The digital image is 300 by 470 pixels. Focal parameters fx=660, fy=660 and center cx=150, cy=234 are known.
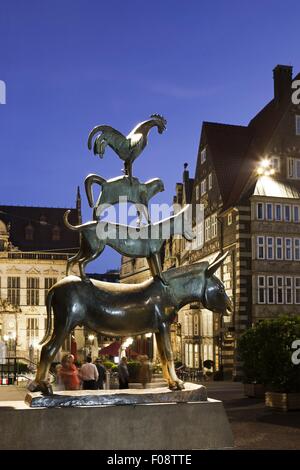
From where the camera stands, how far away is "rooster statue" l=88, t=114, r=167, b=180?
9.26 m

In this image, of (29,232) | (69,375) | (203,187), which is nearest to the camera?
(69,375)

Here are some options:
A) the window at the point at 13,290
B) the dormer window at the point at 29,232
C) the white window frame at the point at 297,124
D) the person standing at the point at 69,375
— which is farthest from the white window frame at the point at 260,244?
the dormer window at the point at 29,232

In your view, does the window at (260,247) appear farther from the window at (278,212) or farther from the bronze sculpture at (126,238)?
the bronze sculpture at (126,238)

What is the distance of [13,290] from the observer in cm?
5416

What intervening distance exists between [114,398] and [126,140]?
3.60 metres

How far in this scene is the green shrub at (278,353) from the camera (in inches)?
679

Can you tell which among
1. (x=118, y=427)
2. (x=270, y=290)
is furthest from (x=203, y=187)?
(x=118, y=427)

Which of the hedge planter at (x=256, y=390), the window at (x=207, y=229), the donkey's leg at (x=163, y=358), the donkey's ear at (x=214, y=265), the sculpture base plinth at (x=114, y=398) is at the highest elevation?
the window at (x=207, y=229)

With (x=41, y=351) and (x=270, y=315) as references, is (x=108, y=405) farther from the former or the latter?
(x=270, y=315)

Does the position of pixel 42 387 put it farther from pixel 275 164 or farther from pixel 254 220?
pixel 275 164

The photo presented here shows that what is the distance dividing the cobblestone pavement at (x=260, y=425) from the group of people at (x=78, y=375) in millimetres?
3026

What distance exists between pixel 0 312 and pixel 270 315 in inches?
1070

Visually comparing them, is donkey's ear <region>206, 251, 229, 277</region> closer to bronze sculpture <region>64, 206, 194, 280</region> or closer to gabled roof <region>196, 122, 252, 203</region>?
bronze sculpture <region>64, 206, 194, 280</region>
